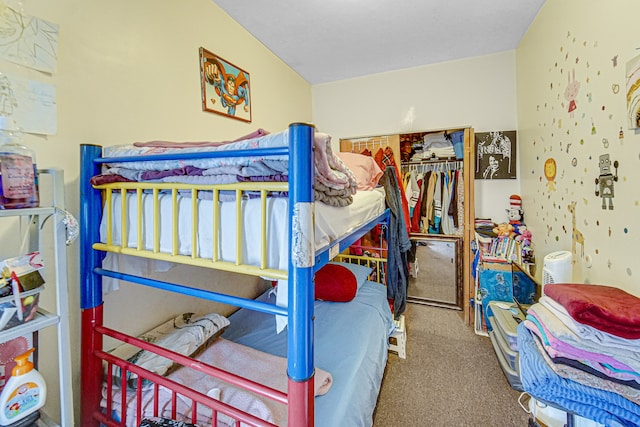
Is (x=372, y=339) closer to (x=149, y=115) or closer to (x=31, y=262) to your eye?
(x=31, y=262)

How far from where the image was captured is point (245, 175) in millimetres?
855

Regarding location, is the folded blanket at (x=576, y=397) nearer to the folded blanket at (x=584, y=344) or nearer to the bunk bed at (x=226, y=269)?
the folded blanket at (x=584, y=344)

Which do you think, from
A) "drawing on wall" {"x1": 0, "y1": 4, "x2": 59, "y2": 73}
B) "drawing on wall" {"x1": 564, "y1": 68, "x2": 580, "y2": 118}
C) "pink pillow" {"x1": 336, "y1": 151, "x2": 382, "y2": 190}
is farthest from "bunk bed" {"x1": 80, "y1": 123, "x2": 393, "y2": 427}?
"drawing on wall" {"x1": 564, "y1": 68, "x2": 580, "y2": 118}

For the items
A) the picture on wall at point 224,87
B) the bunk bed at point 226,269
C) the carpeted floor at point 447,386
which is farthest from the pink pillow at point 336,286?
the picture on wall at point 224,87

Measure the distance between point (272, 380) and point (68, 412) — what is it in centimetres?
72

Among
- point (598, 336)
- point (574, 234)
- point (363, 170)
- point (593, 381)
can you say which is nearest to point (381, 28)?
point (363, 170)

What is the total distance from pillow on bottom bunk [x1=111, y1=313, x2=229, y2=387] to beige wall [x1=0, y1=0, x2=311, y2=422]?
0.66 ft

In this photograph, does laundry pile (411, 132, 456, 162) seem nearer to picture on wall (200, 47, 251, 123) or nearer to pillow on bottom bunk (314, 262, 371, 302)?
pillow on bottom bunk (314, 262, 371, 302)

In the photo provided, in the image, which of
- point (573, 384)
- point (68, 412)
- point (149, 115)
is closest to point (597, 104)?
point (573, 384)

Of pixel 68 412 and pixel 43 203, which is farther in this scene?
pixel 43 203

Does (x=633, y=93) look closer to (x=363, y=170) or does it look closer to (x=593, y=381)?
(x=593, y=381)

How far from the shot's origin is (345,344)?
1.61 meters

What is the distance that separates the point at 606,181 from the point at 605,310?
831mm

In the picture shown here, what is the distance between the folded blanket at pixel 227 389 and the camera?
41.8 inches
